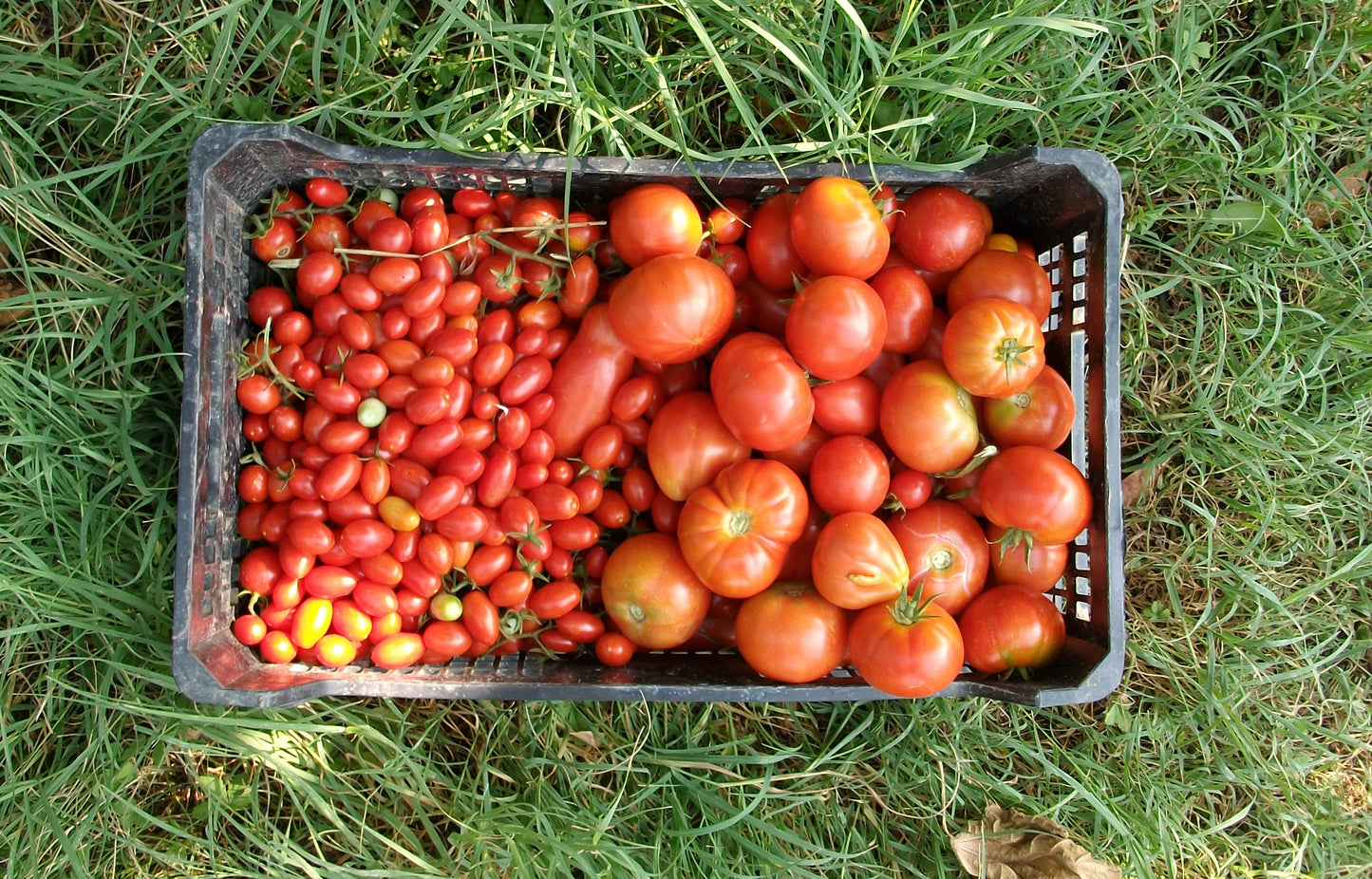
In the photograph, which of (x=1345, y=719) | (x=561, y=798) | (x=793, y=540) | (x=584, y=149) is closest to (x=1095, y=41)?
(x=584, y=149)

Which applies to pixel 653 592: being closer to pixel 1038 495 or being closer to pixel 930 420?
pixel 930 420

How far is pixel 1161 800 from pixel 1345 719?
54cm

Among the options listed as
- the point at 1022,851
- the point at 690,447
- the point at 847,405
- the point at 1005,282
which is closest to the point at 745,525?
the point at 690,447

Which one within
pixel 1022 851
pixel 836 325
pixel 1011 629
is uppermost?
pixel 836 325

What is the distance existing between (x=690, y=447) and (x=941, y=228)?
2.28ft

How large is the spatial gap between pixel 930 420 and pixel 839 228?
16.2 inches

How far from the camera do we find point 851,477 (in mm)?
1851

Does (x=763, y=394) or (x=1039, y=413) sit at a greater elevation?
(x=763, y=394)

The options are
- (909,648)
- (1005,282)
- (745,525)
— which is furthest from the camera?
(1005,282)

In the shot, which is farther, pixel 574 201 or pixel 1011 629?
pixel 574 201

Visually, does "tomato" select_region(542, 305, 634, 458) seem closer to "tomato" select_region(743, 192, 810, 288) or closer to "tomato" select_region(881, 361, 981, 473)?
"tomato" select_region(743, 192, 810, 288)

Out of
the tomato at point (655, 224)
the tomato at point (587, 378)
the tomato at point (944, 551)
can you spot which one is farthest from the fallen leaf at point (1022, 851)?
the tomato at point (655, 224)

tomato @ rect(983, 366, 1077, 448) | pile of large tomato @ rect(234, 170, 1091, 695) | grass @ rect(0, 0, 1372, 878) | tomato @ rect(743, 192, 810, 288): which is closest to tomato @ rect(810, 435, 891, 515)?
pile of large tomato @ rect(234, 170, 1091, 695)

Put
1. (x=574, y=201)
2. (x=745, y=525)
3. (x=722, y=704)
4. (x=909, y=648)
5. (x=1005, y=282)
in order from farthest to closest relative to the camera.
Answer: (x=722, y=704) < (x=574, y=201) < (x=1005, y=282) < (x=745, y=525) < (x=909, y=648)
